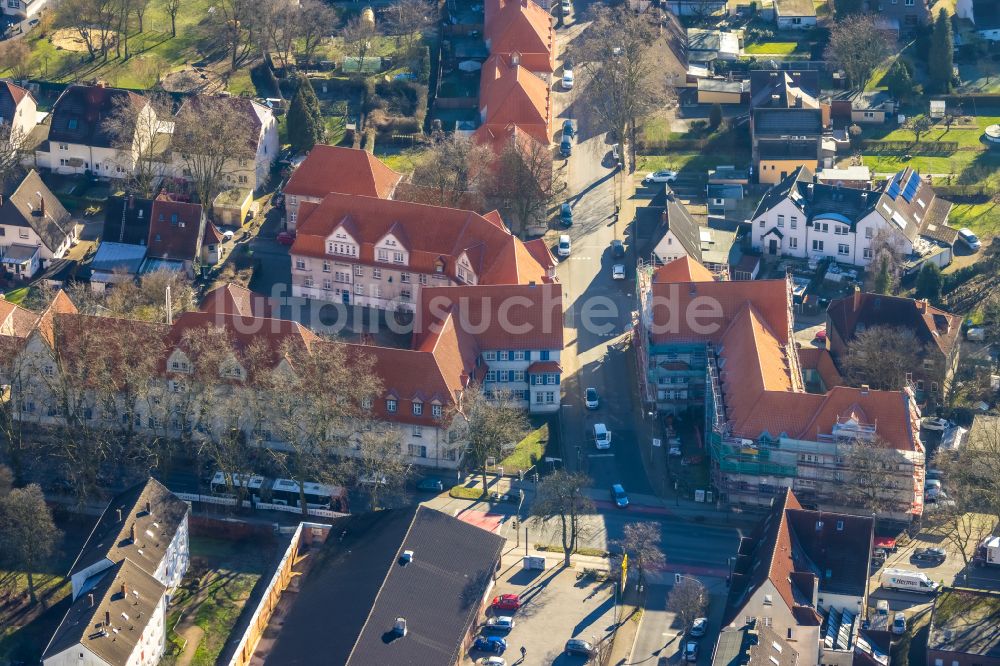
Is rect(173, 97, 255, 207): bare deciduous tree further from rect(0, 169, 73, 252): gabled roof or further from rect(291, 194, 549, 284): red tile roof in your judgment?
rect(291, 194, 549, 284): red tile roof

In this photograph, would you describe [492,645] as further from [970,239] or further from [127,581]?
[970,239]

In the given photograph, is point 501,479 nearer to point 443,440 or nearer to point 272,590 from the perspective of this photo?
point 443,440

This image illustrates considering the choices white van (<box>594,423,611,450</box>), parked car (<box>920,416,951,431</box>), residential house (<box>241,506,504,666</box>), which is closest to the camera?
residential house (<box>241,506,504,666</box>)

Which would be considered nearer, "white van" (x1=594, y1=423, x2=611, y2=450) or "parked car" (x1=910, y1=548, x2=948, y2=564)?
"parked car" (x1=910, y1=548, x2=948, y2=564)

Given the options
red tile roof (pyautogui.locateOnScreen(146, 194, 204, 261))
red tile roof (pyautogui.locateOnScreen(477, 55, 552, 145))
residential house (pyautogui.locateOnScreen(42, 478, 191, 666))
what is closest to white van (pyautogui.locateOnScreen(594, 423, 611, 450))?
residential house (pyautogui.locateOnScreen(42, 478, 191, 666))

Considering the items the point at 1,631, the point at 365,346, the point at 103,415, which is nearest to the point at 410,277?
the point at 365,346

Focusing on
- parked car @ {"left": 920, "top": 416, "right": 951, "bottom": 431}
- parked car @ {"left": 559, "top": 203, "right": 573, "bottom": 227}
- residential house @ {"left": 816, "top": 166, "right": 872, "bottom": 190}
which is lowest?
parked car @ {"left": 920, "top": 416, "right": 951, "bottom": 431}

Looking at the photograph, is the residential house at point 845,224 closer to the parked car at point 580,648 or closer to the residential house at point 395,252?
the residential house at point 395,252
